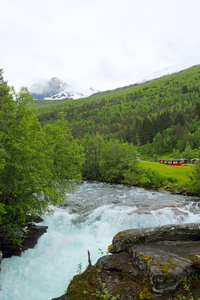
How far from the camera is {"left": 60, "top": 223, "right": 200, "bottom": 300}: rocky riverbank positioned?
752 cm

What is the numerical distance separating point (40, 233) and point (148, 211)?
13798mm

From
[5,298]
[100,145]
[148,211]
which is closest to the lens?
[5,298]

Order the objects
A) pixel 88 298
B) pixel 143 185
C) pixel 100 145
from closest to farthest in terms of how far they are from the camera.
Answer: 1. pixel 88 298
2. pixel 143 185
3. pixel 100 145

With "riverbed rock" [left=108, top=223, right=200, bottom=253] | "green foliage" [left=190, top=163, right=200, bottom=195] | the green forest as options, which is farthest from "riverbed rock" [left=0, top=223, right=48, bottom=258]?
"green foliage" [left=190, top=163, right=200, bottom=195]

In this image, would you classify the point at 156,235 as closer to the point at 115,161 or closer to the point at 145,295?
the point at 145,295

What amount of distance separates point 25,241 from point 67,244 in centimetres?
403

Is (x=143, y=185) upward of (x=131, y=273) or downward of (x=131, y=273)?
downward

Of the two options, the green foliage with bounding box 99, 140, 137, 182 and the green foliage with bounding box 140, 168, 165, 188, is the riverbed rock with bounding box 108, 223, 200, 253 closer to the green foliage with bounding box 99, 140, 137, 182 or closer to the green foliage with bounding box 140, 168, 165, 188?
the green foliage with bounding box 140, 168, 165, 188

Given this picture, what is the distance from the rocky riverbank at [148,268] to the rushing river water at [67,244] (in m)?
4.95

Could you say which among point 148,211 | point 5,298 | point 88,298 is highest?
point 88,298

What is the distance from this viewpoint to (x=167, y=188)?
44719 mm

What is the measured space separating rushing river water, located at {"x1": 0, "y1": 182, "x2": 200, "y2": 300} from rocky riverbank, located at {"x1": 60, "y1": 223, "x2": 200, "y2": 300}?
16.2 feet

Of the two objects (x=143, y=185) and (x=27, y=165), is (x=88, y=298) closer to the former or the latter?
(x=27, y=165)

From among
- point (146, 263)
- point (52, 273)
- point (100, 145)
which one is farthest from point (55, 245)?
point (100, 145)
